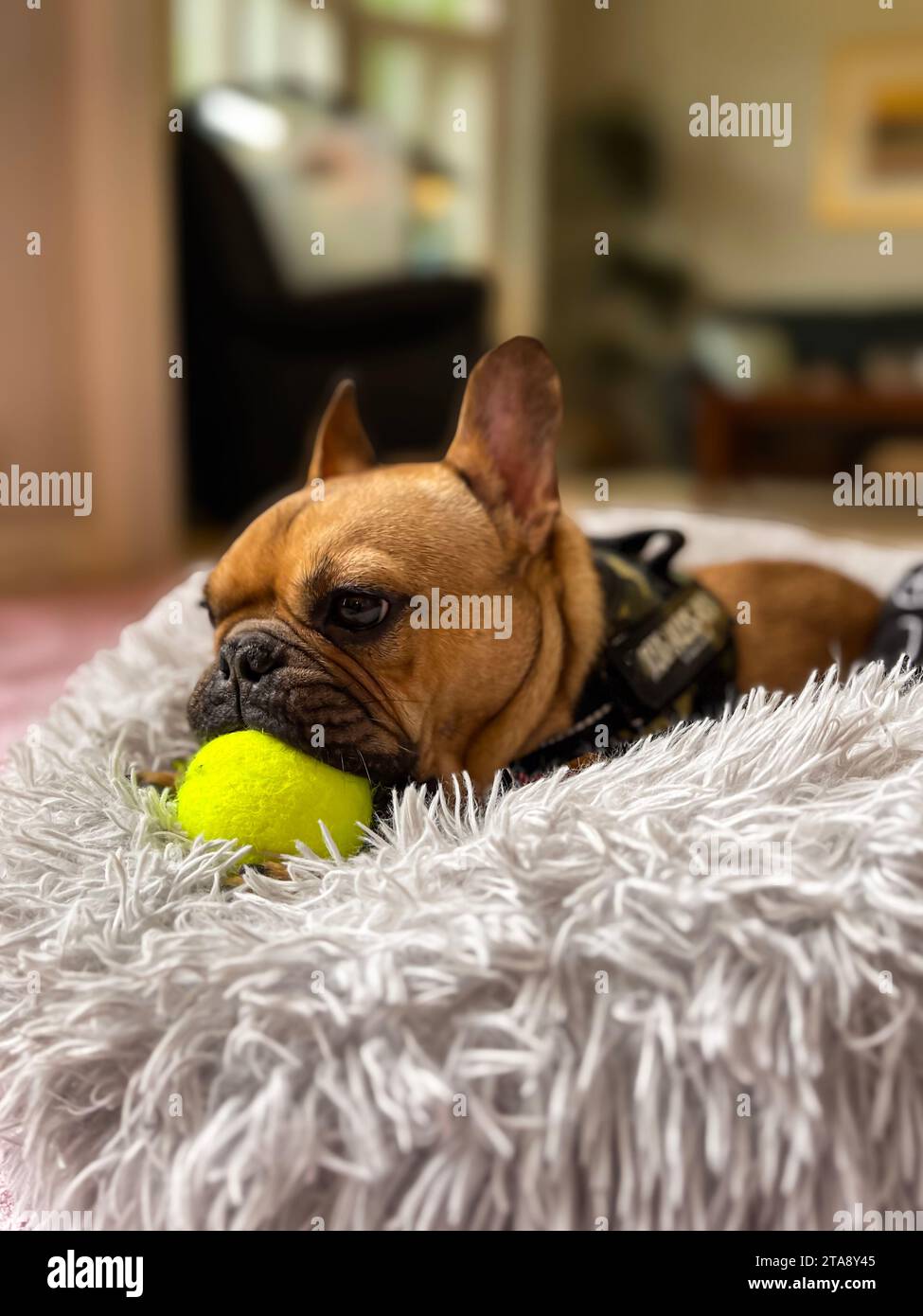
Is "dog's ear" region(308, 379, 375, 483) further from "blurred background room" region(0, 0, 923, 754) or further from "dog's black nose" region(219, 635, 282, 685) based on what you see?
"blurred background room" region(0, 0, 923, 754)

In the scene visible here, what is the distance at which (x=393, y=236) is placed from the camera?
15.1 feet

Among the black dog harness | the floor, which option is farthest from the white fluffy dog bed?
the floor

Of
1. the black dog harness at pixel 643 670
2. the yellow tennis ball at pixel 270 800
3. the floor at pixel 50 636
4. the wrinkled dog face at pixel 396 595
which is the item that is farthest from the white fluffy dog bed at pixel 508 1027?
the floor at pixel 50 636

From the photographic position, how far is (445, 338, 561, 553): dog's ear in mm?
1279

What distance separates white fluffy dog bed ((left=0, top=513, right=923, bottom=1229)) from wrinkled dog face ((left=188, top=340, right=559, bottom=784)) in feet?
0.65

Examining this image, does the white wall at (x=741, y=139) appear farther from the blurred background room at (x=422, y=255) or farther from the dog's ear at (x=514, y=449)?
the dog's ear at (x=514, y=449)

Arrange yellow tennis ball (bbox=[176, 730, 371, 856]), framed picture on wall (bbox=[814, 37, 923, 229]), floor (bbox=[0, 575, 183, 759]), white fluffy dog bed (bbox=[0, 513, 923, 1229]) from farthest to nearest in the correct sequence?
framed picture on wall (bbox=[814, 37, 923, 229])
floor (bbox=[0, 575, 183, 759])
yellow tennis ball (bbox=[176, 730, 371, 856])
white fluffy dog bed (bbox=[0, 513, 923, 1229])

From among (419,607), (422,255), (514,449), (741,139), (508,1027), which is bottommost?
(508,1027)

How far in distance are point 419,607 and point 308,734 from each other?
0.58ft

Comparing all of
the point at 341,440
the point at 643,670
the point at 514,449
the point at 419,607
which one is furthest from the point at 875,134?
the point at 419,607

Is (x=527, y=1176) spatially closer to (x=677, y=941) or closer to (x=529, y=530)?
(x=677, y=941)

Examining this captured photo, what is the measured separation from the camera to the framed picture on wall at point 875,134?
6.86 m

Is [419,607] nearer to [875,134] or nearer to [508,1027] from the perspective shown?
[508,1027]

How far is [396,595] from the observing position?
3.67 ft
